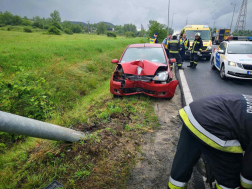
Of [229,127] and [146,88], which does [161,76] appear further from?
[229,127]

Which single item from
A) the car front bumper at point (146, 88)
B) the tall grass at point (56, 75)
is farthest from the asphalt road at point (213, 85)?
the tall grass at point (56, 75)

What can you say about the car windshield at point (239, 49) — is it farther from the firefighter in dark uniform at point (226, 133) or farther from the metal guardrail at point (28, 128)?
the metal guardrail at point (28, 128)

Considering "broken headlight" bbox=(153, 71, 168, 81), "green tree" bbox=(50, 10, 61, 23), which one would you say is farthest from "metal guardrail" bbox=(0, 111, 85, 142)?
"green tree" bbox=(50, 10, 61, 23)

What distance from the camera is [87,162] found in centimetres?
223

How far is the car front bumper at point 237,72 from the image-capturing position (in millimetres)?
5789

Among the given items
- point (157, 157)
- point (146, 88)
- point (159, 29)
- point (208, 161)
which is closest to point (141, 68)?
point (146, 88)

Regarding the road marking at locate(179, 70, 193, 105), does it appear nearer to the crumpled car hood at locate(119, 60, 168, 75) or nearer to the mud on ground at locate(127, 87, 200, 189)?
the mud on ground at locate(127, 87, 200, 189)

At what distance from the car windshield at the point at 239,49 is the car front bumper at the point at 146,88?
4.37 metres

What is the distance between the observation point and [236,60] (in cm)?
609

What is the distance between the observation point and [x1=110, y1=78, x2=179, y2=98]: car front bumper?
415 cm

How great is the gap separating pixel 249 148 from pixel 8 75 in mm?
7289

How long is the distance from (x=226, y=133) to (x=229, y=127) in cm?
5

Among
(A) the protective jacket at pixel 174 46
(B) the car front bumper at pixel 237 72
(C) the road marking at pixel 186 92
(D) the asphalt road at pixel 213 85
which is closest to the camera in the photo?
(C) the road marking at pixel 186 92

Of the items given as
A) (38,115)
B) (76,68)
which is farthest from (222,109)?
(76,68)
